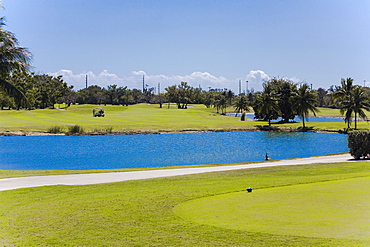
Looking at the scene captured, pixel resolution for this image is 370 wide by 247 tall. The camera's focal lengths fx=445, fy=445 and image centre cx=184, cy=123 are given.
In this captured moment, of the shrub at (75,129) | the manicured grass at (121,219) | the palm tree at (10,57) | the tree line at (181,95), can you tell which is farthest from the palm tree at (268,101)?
the palm tree at (10,57)

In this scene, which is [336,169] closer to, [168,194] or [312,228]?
[168,194]

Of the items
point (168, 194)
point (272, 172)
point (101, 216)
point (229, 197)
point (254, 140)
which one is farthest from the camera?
point (254, 140)

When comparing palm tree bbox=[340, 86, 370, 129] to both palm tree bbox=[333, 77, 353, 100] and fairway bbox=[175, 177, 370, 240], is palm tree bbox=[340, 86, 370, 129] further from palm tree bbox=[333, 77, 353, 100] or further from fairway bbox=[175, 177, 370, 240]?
fairway bbox=[175, 177, 370, 240]

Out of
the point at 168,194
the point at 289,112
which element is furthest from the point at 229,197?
the point at 289,112

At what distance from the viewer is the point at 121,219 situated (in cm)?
1245

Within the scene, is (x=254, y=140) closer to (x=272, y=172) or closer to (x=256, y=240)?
(x=272, y=172)

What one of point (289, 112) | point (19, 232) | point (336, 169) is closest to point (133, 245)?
point (19, 232)

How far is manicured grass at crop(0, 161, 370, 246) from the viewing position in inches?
384

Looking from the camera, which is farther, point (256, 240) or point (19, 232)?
point (19, 232)

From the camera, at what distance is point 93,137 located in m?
61.9

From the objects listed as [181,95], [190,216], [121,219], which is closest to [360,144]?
[190,216]

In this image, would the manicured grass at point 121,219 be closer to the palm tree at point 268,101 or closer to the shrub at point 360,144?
the shrub at point 360,144

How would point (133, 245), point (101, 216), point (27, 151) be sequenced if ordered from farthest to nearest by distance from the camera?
point (27, 151) → point (101, 216) → point (133, 245)

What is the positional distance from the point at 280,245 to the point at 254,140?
50.7 meters
